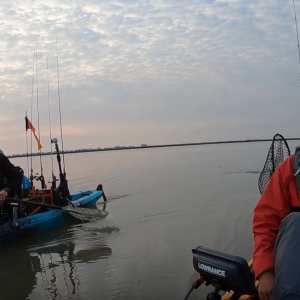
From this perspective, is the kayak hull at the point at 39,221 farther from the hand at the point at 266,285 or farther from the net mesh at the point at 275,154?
the hand at the point at 266,285

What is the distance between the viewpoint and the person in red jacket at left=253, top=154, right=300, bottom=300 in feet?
5.81

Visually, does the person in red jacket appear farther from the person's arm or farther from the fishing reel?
the fishing reel

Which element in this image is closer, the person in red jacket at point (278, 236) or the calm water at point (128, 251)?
the person in red jacket at point (278, 236)

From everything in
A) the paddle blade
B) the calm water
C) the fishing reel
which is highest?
the fishing reel

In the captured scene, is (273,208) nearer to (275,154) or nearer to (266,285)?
(266,285)

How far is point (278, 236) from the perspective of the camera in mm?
2002

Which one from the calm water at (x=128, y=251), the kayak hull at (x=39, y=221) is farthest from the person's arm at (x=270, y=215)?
the kayak hull at (x=39, y=221)

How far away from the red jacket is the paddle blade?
7.38m

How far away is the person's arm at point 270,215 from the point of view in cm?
215

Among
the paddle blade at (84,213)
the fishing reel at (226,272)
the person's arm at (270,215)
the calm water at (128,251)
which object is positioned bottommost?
the calm water at (128,251)

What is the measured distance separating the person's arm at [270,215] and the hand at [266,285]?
0.18ft

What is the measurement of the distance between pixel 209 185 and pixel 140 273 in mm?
11488

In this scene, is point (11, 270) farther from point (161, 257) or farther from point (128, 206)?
point (128, 206)

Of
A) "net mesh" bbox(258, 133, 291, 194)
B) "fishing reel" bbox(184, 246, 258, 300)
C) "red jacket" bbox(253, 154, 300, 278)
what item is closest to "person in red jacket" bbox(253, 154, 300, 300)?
"red jacket" bbox(253, 154, 300, 278)
